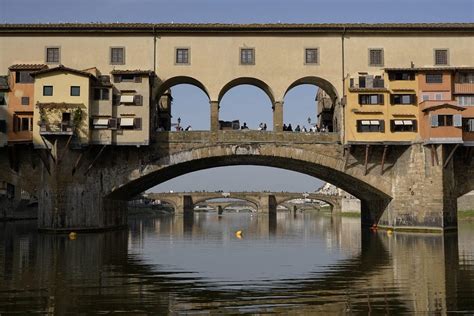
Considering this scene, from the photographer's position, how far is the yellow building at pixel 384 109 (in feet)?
161

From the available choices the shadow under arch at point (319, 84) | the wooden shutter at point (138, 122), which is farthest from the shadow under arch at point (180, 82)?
the shadow under arch at point (319, 84)

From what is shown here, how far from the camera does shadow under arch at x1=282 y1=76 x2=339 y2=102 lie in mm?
51406

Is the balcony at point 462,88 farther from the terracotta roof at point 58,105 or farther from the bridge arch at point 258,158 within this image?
the terracotta roof at point 58,105


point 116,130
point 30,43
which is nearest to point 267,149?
point 116,130

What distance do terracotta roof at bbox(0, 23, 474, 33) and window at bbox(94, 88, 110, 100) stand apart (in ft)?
17.8

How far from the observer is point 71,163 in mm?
48719

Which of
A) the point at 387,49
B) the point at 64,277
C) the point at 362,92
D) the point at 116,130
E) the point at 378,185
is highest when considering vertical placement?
the point at 387,49

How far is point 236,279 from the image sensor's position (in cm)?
2234

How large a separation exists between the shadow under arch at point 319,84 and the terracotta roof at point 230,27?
12.9 feet

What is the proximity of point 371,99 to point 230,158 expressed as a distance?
39.7 feet

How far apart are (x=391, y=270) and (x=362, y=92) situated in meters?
26.4

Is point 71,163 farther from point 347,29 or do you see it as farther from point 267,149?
point 347,29

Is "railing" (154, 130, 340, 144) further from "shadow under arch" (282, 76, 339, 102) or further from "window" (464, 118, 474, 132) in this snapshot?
"window" (464, 118, 474, 132)

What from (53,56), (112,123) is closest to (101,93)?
(112,123)
